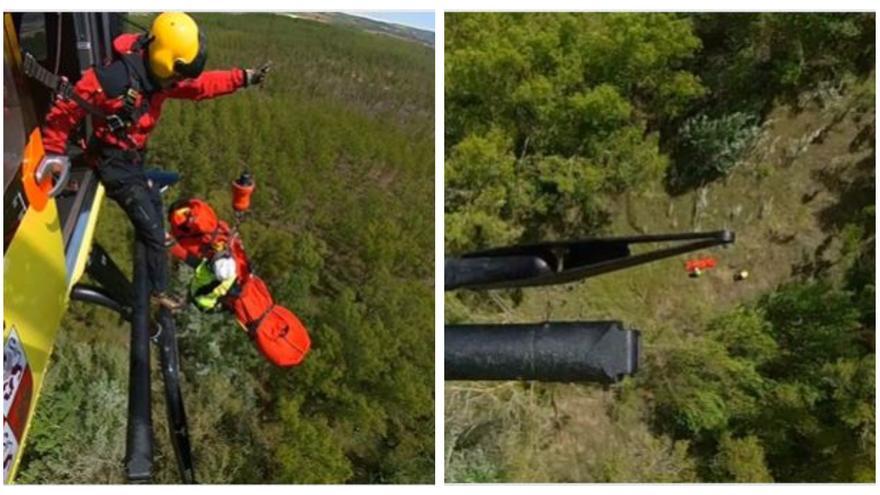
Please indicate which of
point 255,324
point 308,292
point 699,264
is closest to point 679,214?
point 699,264

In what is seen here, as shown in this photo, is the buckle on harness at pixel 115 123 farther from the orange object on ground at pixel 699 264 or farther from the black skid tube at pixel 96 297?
the orange object on ground at pixel 699 264

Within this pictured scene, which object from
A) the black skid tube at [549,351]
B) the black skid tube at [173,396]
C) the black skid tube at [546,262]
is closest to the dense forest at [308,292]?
the black skid tube at [173,396]

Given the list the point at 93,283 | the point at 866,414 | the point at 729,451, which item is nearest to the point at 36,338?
the point at 93,283

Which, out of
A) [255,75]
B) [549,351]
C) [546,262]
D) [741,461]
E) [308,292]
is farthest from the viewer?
[741,461]

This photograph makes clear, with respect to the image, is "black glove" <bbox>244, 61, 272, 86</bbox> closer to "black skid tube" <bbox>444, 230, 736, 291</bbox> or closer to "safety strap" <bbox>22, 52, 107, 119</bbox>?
"safety strap" <bbox>22, 52, 107, 119</bbox>

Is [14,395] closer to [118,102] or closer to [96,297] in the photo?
[96,297]

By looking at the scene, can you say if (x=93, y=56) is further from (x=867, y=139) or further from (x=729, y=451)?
(x=867, y=139)

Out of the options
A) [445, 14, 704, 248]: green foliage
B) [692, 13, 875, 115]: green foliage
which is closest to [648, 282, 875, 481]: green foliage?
[445, 14, 704, 248]: green foliage
